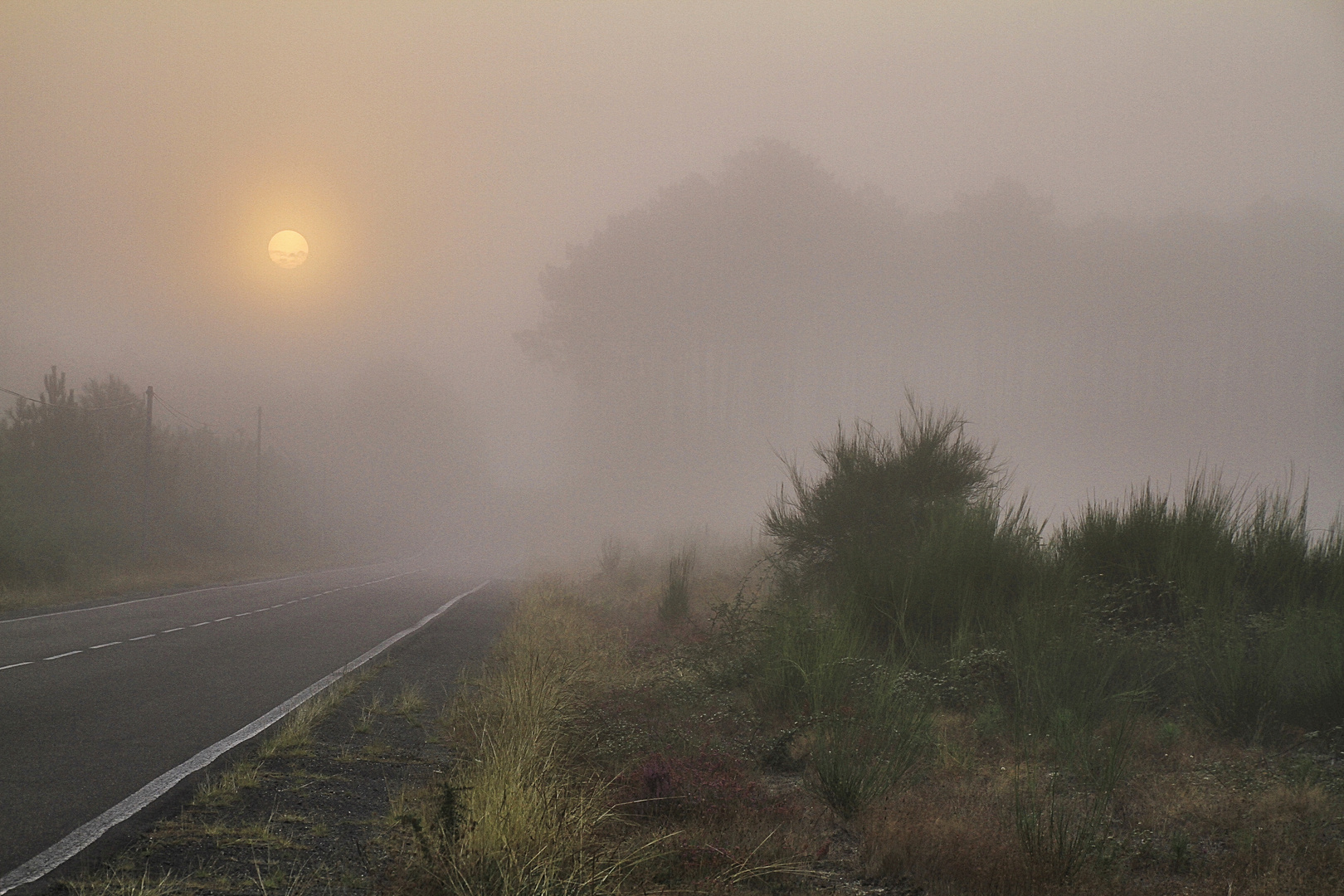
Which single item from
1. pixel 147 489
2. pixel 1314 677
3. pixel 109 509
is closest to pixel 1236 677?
pixel 1314 677

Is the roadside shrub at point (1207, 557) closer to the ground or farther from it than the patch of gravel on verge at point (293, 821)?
farther from it

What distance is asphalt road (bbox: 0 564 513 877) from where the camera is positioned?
488cm

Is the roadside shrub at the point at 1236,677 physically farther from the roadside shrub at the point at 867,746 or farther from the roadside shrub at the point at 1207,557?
the roadside shrub at the point at 867,746

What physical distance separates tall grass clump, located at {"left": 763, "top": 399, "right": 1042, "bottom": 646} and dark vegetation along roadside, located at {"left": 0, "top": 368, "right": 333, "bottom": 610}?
1522 cm

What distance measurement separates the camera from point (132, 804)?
4602 mm

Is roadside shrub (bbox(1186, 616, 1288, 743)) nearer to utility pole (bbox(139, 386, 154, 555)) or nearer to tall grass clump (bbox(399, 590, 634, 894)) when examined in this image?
tall grass clump (bbox(399, 590, 634, 894))

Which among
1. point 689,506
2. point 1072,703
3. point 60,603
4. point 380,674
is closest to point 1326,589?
point 1072,703

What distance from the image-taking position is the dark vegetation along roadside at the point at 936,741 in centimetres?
363

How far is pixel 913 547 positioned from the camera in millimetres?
9859

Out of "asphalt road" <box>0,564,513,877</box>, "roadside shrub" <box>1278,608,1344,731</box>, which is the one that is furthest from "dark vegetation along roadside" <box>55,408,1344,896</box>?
"asphalt road" <box>0,564,513,877</box>

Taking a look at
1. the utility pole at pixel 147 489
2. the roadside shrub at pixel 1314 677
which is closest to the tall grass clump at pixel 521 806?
the roadside shrub at pixel 1314 677

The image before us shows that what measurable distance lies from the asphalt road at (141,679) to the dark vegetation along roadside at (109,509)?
5115 mm

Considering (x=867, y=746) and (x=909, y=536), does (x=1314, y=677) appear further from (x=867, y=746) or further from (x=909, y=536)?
(x=909, y=536)

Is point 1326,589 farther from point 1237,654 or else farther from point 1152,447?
point 1152,447
